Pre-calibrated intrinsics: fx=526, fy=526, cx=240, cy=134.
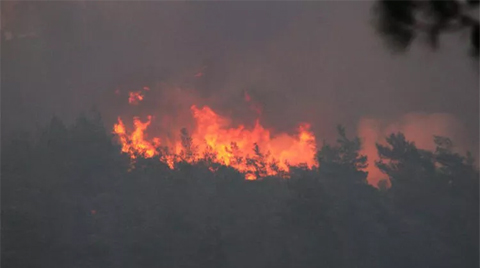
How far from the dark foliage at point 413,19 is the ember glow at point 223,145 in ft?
116

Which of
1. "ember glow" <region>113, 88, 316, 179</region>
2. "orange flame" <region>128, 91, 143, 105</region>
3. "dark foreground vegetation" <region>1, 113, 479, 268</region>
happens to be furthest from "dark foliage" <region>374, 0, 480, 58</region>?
"orange flame" <region>128, 91, 143, 105</region>

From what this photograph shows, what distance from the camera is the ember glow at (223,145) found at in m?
42.8

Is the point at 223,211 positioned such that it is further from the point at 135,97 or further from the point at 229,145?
the point at 135,97

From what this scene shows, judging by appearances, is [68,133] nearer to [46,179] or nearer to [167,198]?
[46,179]

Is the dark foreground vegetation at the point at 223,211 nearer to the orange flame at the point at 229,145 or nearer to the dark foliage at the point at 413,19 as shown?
the orange flame at the point at 229,145

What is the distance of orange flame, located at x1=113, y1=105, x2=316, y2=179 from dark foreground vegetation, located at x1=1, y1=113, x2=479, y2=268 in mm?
4569

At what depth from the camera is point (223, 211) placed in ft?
110

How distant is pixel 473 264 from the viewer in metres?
34.0

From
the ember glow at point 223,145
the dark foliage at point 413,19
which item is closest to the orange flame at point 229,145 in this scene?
the ember glow at point 223,145

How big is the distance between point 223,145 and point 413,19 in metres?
47.5

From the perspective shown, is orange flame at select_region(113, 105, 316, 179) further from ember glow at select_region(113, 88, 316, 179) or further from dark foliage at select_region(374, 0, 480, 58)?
dark foliage at select_region(374, 0, 480, 58)

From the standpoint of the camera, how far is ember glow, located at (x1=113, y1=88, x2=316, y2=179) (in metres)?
42.8

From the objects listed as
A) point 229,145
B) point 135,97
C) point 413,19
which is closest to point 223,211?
point 229,145

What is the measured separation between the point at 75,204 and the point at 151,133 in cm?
2381
